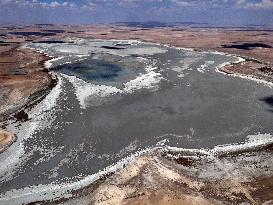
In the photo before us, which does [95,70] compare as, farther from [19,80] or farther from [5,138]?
[5,138]

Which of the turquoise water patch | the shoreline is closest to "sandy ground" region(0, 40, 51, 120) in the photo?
the turquoise water patch

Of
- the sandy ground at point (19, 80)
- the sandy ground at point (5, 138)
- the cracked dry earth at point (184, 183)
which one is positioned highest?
the sandy ground at point (19, 80)

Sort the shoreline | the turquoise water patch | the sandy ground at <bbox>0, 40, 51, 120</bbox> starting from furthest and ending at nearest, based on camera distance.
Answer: the turquoise water patch → the sandy ground at <bbox>0, 40, 51, 120</bbox> → the shoreline

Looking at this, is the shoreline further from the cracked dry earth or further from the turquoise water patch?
the turquoise water patch

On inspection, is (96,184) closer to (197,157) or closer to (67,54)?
(197,157)

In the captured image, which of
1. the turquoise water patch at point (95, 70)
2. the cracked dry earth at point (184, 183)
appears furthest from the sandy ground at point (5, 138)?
the turquoise water patch at point (95, 70)

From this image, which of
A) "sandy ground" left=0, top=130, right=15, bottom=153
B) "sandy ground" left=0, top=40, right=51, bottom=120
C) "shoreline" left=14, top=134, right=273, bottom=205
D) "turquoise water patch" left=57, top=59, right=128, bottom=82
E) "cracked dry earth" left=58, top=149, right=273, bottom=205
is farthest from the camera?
"turquoise water patch" left=57, top=59, right=128, bottom=82

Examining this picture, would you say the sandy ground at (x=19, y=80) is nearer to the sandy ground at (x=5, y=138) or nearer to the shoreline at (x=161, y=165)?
the sandy ground at (x=5, y=138)

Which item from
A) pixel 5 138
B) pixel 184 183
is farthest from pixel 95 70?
pixel 184 183

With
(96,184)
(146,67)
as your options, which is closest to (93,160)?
(96,184)
